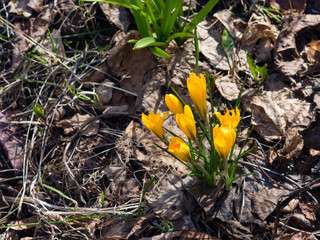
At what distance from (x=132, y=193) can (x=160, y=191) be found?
0.19 m

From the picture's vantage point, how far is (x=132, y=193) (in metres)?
2.01

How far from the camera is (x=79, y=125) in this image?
7.50ft

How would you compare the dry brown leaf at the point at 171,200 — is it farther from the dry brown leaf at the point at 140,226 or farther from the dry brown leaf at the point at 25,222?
the dry brown leaf at the point at 25,222

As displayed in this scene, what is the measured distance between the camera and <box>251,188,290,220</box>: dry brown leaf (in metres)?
1.79

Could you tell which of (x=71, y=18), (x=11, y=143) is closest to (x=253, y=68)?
(x=71, y=18)

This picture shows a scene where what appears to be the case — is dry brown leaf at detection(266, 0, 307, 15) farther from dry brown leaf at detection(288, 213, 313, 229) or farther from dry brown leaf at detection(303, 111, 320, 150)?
dry brown leaf at detection(288, 213, 313, 229)

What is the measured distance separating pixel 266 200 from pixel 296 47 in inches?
46.5

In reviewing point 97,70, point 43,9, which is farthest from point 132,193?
point 43,9

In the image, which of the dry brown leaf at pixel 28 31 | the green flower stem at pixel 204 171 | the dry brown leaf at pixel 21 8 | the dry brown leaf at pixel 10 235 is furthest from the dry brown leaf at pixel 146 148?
the dry brown leaf at pixel 21 8

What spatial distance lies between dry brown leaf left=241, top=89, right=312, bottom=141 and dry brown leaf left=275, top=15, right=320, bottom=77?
0.20m

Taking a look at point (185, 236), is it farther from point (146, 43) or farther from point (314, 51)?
point (314, 51)

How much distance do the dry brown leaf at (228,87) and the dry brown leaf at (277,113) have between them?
77mm

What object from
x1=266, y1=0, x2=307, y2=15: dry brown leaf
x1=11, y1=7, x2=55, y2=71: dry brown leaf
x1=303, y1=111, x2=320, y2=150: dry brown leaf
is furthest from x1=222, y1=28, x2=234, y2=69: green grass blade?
x1=11, y1=7, x2=55, y2=71: dry brown leaf

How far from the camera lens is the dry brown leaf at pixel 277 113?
2.01 meters
